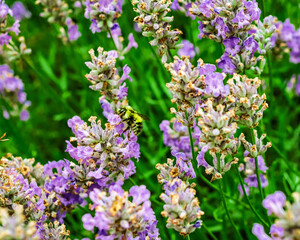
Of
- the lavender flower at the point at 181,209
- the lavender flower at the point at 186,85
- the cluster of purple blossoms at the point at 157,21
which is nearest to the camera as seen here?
the lavender flower at the point at 181,209

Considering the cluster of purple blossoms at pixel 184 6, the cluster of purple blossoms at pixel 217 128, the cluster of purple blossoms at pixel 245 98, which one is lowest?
the cluster of purple blossoms at pixel 217 128

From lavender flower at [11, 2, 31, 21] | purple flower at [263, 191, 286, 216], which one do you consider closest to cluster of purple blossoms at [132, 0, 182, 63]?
purple flower at [263, 191, 286, 216]

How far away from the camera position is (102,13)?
2.30 meters

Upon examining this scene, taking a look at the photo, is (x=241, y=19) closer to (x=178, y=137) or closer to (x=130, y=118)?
(x=130, y=118)

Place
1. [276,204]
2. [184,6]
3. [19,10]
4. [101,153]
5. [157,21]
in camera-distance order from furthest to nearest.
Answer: [19,10] < [184,6] < [157,21] < [101,153] < [276,204]

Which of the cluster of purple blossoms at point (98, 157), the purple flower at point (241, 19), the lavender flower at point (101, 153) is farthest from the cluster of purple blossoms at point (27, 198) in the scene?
the purple flower at point (241, 19)

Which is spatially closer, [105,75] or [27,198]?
[27,198]

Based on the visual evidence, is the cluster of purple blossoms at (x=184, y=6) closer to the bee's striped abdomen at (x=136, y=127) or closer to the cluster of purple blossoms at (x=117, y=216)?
the bee's striped abdomen at (x=136, y=127)

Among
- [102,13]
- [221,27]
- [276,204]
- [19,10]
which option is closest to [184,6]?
[102,13]

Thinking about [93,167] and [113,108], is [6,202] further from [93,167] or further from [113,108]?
[113,108]

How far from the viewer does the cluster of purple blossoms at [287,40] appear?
9.36 ft

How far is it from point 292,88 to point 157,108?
3.66 ft

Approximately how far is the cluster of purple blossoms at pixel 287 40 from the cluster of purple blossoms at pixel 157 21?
3.67ft

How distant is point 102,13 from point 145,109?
4.15 ft
